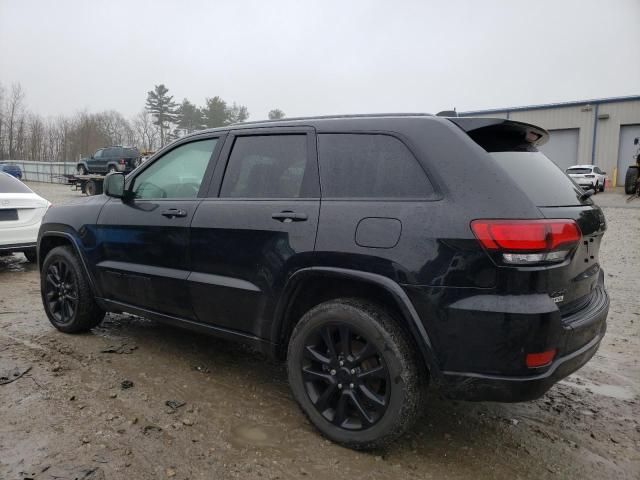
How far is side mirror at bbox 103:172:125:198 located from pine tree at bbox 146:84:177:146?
195ft

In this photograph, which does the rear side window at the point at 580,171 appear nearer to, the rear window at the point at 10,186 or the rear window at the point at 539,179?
the rear window at the point at 10,186

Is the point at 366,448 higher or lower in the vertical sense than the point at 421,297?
lower

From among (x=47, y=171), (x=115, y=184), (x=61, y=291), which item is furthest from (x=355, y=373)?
(x=47, y=171)

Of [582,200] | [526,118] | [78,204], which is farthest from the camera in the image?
[526,118]

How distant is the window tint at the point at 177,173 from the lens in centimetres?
347

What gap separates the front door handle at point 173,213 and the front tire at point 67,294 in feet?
4.15

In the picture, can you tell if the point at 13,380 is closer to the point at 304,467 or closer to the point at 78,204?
the point at 78,204

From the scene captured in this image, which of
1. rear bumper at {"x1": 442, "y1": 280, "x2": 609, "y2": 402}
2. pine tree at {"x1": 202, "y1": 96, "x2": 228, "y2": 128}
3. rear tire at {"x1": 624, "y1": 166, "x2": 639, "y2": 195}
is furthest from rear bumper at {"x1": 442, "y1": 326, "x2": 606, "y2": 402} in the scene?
pine tree at {"x1": 202, "y1": 96, "x2": 228, "y2": 128}

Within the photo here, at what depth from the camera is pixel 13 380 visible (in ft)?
11.1

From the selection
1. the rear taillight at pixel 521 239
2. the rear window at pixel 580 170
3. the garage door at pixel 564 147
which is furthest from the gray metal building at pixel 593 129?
the rear taillight at pixel 521 239

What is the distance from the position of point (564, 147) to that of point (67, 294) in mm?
34727

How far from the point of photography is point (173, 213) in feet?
11.1

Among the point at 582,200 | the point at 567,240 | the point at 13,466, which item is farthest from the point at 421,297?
the point at 13,466

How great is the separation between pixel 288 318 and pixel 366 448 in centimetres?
82
